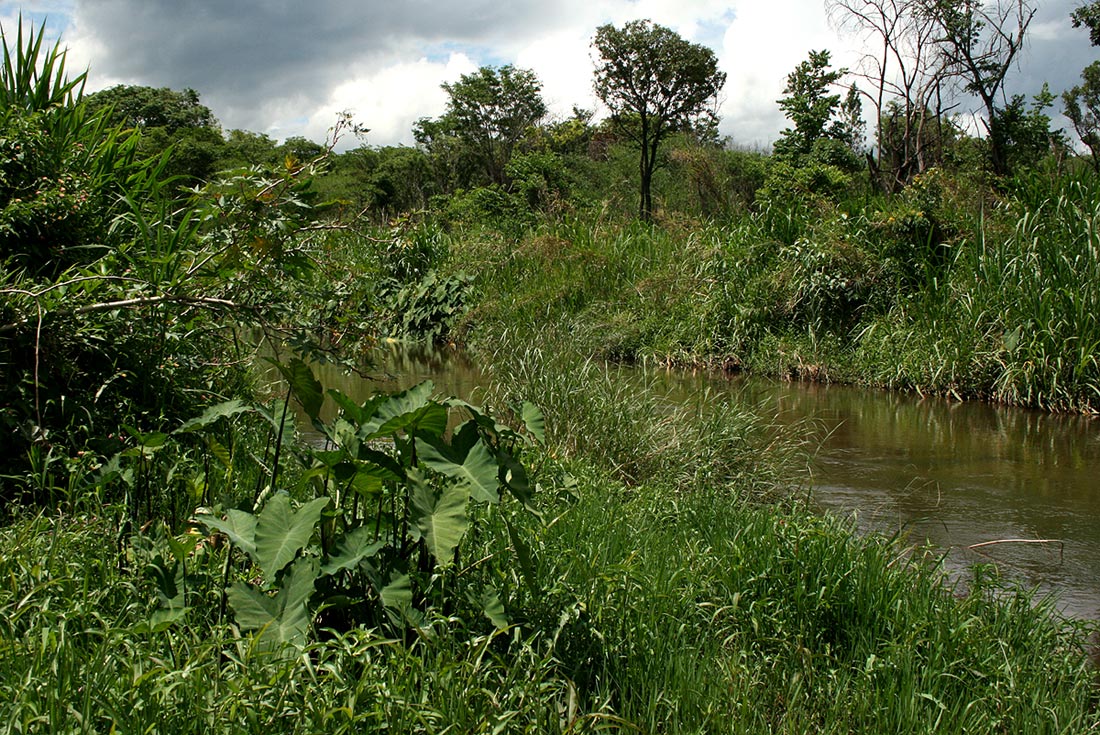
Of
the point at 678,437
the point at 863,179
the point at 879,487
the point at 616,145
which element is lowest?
the point at 879,487

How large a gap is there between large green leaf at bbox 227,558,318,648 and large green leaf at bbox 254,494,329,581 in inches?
2.4

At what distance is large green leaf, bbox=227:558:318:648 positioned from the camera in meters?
2.36

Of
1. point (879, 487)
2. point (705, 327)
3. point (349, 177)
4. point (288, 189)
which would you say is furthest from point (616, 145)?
point (288, 189)

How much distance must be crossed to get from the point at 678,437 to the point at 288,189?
282 centimetres

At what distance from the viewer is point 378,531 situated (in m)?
2.74

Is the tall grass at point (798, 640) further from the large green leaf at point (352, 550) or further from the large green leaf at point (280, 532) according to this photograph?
the large green leaf at point (280, 532)

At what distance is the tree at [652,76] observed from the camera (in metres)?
22.1

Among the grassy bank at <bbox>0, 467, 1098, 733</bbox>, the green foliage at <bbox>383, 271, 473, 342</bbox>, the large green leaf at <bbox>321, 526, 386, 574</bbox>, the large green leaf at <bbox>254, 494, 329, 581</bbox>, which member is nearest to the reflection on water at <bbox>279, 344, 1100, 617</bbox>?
the grassy bank at <bbox>0, 467, 1098, 733</bbox>

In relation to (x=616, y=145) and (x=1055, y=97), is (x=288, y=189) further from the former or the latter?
(x=616, y=145)

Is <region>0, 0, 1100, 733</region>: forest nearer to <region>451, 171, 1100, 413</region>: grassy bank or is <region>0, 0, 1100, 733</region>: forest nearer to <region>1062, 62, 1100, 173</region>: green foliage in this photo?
<region>451, 171, 1100, 413</region>: grassy bank

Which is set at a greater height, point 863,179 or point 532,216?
point 863,179

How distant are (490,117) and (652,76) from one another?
8.94 meters

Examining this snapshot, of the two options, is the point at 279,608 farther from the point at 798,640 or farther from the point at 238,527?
the point at 798,640

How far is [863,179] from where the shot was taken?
74.5 ft
